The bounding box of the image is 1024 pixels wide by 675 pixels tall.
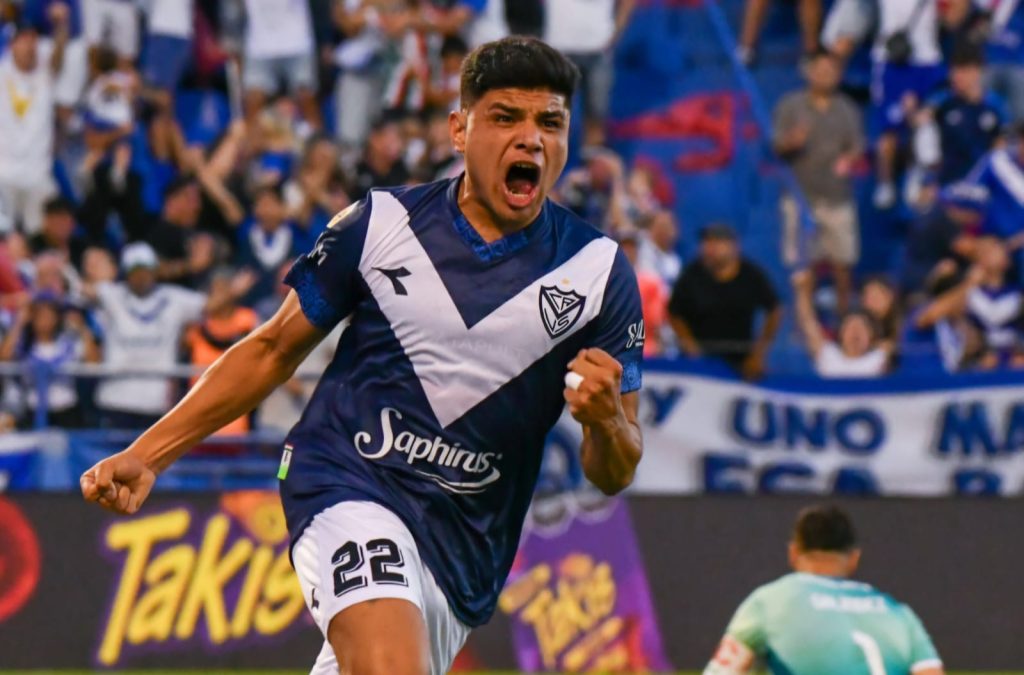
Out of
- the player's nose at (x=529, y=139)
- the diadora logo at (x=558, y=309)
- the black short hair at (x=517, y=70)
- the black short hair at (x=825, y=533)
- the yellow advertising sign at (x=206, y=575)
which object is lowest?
the yellow advertising sign at (x=206, y=575)

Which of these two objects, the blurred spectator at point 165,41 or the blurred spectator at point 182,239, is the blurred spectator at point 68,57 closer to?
the blurred spectator at point 165,41

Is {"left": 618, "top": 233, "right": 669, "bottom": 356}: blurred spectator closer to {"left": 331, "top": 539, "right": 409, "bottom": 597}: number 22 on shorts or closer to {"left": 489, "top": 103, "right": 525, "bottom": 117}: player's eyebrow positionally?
{"left": 489, "top": 103, "right": 525, "bottom": 117}: player's eyebrow

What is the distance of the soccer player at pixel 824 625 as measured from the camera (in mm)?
7559

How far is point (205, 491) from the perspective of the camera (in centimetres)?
1218

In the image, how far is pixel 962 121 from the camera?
1533cm

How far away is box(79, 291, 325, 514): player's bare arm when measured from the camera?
534 centimetres

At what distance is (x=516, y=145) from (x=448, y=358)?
24.4 inches

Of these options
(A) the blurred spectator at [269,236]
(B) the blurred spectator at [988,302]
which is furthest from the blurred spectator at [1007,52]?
(A) the blurred spectator at [269,236]

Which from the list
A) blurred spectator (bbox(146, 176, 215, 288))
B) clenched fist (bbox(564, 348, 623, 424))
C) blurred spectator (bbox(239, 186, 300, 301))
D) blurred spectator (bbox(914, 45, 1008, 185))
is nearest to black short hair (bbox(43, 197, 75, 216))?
blurred spectator (bbox(146, 176, 215, 288))

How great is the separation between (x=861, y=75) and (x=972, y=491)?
17.5ft

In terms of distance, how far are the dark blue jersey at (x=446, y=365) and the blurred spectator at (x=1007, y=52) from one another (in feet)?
37.2

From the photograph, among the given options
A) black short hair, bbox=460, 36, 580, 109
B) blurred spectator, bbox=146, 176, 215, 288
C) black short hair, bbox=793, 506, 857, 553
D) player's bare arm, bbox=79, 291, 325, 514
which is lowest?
black short hair, bbox=793, 506, 857, 553

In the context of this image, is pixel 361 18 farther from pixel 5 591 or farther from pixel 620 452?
pixel 620 452

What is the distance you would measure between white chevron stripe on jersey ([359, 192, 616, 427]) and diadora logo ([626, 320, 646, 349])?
126mm
